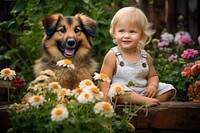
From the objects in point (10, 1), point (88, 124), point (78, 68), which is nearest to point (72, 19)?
point (78, 68)

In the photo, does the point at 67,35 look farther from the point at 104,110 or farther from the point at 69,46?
the point at 104,110

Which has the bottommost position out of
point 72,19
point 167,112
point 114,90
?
point 167,112

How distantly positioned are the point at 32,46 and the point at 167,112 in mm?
2451

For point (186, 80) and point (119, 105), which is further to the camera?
point (186, 80)

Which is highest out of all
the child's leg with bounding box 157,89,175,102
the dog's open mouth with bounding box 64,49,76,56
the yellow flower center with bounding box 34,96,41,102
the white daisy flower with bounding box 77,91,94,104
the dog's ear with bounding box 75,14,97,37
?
the dog's ear with bounding box 75,14,97,37

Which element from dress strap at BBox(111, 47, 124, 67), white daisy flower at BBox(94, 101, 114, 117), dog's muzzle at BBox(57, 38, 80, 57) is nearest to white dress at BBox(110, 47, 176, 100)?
dress strap at BBox(111, 47, 124, 67)

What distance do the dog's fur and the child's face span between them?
0.25 m

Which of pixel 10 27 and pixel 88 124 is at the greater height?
pixel 10 27

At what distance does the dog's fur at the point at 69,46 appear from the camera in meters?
4.57

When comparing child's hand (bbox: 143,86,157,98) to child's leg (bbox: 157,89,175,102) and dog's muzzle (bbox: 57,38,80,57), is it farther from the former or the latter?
dog's muzzle (bbox: 57,38,80,57)

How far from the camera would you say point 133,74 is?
4.62 meters

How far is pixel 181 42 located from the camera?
6727 millimetres

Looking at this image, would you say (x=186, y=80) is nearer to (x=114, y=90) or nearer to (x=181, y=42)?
(x=181, y=42)

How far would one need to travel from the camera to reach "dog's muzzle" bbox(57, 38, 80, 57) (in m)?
4.51
